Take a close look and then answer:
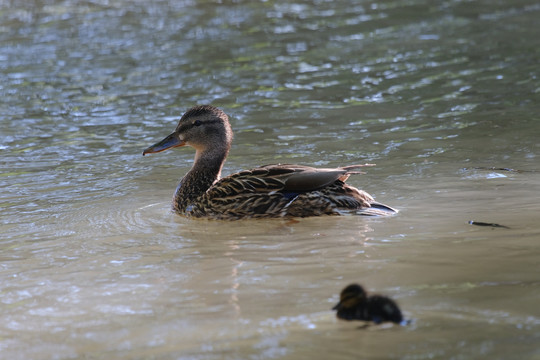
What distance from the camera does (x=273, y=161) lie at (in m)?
9.09

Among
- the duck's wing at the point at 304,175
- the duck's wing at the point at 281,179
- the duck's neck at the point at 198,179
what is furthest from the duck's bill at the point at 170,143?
the duck's wing at the point at 304,175

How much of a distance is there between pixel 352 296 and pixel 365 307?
0.10 metres

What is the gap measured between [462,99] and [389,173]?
326cm

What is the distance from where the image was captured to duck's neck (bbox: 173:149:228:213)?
747 centimetres

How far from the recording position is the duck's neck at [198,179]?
747 cm

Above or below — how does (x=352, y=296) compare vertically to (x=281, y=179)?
below

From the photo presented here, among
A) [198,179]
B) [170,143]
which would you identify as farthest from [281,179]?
[170,143]

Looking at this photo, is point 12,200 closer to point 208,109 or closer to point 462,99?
point 208,109

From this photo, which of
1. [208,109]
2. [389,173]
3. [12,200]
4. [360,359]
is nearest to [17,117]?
[12,200]

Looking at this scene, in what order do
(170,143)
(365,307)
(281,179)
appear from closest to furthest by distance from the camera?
(365,307), (281,179), (170,143)

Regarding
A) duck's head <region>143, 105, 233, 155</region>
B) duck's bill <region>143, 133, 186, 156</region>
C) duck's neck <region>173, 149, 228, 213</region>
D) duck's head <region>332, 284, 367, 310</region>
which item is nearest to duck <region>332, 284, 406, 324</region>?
duck's head <region>332, 284, 367, 310</region>

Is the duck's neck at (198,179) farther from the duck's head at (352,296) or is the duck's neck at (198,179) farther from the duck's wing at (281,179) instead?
the duck's head at (352,296)

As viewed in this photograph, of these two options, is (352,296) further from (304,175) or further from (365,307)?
(304,175)

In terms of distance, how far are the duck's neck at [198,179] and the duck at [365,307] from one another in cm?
315
